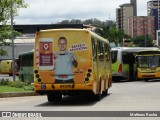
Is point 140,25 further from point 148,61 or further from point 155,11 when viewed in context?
point 148,61

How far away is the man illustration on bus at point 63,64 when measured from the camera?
1981 cm

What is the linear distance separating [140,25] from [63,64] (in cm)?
16042

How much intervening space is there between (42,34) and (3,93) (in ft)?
19.8

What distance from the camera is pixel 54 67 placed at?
784 inches

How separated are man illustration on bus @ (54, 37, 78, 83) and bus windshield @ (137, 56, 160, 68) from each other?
23.8m

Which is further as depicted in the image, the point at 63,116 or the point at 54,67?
the point at 54,67

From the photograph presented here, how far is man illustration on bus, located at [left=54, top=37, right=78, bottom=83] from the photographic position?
19.8 metres

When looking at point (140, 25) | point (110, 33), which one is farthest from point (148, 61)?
point (140, 25)

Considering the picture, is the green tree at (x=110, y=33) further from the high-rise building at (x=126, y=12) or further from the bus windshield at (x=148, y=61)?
the bus windshield at (x=148, y=61)

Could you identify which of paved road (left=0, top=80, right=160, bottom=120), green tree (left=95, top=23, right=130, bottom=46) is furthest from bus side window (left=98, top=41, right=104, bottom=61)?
green tree (left=95, top=23, right=130, bottom=46)

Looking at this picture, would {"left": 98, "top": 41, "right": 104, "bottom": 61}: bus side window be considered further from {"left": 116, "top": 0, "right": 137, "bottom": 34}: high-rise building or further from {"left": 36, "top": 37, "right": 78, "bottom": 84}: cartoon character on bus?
{"left": 116, "top": 0, "right": 137, "bottom": 34}: high-rise building

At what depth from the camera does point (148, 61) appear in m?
43.1

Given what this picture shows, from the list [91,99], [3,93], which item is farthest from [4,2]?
[91,99]

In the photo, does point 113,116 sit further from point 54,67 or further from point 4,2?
point 4,2
